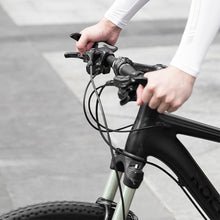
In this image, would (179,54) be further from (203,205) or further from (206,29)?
(203,205)

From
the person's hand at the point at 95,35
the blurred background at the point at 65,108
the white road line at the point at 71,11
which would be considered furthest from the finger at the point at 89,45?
the white road line at the point at 71,11

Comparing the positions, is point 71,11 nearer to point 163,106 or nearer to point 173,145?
point 173,145

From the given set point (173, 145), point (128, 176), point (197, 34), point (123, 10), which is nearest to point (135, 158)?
point (128, 176)

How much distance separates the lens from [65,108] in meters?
6.87

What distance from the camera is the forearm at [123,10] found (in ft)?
10.1

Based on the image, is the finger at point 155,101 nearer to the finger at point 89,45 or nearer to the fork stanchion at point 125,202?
the fork stanchion at point 125,202

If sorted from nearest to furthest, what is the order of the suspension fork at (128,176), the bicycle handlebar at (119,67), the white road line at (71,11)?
the bicycle handlebar at (119,67)
the suspension fork at (128,176)
the white road line at (71,11)

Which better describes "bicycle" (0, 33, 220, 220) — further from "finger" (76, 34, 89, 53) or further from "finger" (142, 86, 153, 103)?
"finger" (142, 86, 153, 103)

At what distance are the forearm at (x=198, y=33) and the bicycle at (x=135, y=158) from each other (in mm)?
254

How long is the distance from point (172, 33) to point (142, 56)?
41.2 inches

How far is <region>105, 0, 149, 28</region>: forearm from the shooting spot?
3.07 metres

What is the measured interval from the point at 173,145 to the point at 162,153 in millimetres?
53

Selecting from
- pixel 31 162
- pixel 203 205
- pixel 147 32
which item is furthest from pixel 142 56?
pixel 203 205

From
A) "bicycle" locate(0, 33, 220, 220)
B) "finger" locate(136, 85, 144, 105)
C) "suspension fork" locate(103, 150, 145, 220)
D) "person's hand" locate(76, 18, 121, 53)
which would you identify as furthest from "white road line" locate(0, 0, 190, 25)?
"finger" locate(136, 85, 144, 105)
